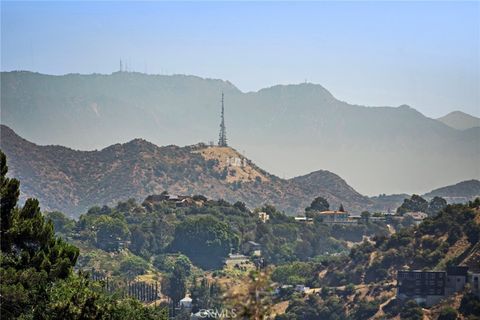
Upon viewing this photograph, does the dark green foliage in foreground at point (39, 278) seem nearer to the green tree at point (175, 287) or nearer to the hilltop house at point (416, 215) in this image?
the green tree at point (175, 287)

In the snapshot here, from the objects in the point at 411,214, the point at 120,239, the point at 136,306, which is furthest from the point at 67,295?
the point at 411,214

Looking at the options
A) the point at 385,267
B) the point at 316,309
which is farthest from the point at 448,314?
the point at 385,267

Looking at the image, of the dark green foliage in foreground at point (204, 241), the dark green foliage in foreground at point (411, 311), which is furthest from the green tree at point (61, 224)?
the dark green foliage in foreground at point (411, 311)

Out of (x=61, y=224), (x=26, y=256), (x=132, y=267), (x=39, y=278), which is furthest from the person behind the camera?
(x=61, y=224)

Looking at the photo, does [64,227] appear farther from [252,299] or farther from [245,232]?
[252,299]

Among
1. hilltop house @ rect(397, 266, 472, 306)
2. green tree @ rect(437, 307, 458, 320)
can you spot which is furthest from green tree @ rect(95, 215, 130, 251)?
green tree @ rect(437, 307, 458, 320)

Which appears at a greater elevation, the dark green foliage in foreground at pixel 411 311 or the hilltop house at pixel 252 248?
the hilltop house at pixel 252 248

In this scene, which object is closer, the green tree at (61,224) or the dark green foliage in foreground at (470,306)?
the dark green foliage in foreground at (470,306)

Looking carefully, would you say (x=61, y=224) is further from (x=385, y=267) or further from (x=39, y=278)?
(x=39, y=278)

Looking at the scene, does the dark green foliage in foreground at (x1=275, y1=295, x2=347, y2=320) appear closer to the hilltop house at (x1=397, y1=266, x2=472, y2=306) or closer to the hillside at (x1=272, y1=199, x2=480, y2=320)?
the hillside at (x1=272, y1=199, x2=480, y2=320)
